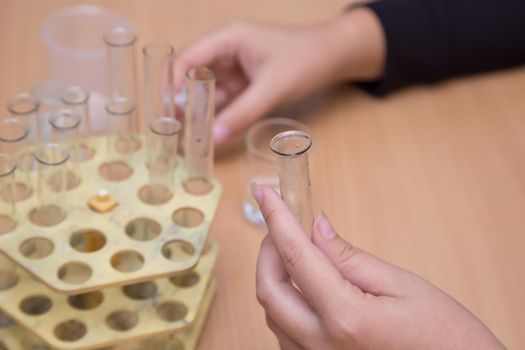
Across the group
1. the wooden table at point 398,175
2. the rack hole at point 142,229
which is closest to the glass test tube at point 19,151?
the rack hole at point 142,229

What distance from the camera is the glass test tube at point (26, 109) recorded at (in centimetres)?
74

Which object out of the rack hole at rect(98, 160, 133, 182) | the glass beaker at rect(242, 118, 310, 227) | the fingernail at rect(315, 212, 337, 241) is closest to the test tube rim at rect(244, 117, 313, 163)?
the glass beaker at rect(242, 118, 310, 227)

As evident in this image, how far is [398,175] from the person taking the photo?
0.95 m

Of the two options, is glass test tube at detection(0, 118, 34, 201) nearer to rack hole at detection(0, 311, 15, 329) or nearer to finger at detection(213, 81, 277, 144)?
rack hole at detection(0, 311, 15, 329)

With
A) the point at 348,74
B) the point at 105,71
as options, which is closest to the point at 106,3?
the point at 105,71

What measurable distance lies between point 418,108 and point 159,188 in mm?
466

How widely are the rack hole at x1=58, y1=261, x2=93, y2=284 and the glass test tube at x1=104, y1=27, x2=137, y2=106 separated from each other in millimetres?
203

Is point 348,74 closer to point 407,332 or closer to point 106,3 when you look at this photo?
point 106,3

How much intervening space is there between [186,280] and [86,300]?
0.32 ft

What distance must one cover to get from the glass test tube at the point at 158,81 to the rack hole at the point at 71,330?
24 cm

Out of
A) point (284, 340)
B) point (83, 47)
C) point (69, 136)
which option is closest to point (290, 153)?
point (284, 340)

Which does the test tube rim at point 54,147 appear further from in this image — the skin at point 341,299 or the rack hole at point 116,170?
the skin at point 341,299

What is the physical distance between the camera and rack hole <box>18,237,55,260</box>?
0.66 meters

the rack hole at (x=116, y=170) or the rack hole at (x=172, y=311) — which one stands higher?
the rack hole at (x=116, y=170)
